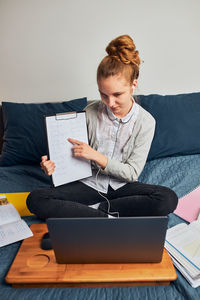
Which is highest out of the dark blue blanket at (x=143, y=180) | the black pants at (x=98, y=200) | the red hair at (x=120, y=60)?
the red hair at (x=120, y=60)

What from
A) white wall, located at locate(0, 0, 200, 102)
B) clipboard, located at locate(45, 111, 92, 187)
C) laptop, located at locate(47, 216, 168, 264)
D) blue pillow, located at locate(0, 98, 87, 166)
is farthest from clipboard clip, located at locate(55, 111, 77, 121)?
white wall, located at locate(0, 0, 200, 102)

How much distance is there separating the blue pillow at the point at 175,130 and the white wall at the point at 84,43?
348 millimetres

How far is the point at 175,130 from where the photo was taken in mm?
1587

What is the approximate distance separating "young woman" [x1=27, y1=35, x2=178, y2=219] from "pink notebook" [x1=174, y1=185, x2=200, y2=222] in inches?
5.1

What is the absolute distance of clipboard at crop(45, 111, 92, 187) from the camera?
103 cm

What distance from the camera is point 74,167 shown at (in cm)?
113

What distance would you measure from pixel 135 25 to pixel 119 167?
1174mm

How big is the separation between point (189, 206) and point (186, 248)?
35 centimetres

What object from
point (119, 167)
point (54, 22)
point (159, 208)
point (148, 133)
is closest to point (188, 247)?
point (159, 208)

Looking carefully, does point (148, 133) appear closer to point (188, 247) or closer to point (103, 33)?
point (188, 247)

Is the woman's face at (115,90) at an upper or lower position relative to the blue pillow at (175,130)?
upper

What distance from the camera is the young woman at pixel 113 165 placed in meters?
1.03

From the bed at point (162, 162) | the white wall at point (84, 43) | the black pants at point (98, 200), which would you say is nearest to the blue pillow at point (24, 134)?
the bed at point (162, 162)

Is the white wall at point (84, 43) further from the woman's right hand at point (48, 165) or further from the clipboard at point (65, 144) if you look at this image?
the woman's right hand at point (48, 165)
